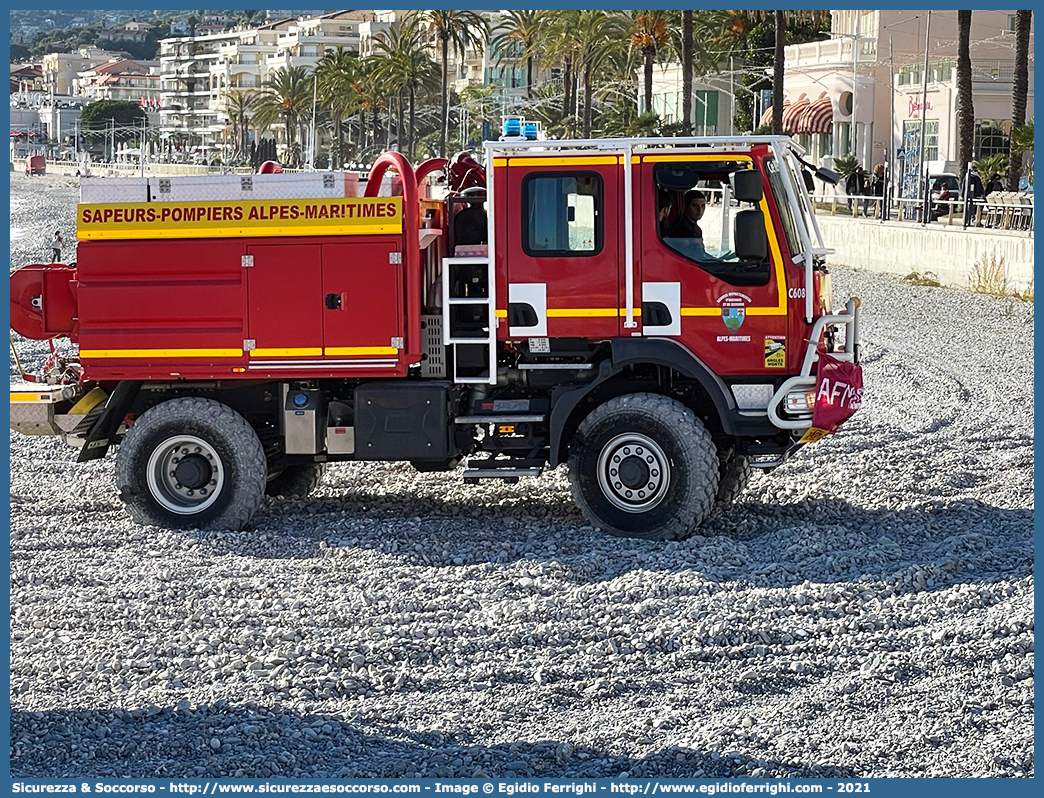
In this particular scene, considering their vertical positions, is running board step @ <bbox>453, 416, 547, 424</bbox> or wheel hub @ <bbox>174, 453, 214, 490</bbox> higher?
running board step @ <bbox>453, 416, 547, 424</bbox>

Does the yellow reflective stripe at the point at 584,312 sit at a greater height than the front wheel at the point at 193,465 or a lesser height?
greater

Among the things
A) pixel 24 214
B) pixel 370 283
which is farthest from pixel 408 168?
pixel 24 214

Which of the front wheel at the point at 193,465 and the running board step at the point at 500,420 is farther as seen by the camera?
the front wheel at the point at 193,465

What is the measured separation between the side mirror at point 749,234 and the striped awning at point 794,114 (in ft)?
201

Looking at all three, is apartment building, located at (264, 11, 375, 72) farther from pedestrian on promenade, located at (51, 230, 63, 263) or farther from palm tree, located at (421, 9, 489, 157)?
pedestrian on promenade, located at (51, 230, 63, 263)

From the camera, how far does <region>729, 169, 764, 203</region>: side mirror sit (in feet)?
33.1

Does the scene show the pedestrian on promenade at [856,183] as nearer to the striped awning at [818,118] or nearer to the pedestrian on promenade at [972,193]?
the pedestrian on promenade at [972,193]

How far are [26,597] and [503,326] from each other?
361 cm

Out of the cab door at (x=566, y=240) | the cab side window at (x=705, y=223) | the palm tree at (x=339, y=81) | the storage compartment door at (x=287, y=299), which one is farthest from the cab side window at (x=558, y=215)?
the palm tree at (x=339, y=81)

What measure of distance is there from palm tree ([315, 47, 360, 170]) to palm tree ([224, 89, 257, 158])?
4363cm

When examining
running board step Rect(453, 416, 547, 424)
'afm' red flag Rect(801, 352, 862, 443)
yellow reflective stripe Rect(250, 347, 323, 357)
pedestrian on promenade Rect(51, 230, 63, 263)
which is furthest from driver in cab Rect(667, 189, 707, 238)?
pedestrian on promenade Rect(51, 230, 63, 263)

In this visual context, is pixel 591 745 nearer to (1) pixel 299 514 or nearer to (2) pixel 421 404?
(2) pixel 421 404

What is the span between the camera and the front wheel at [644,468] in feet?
35.1

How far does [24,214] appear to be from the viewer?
3194 inches
